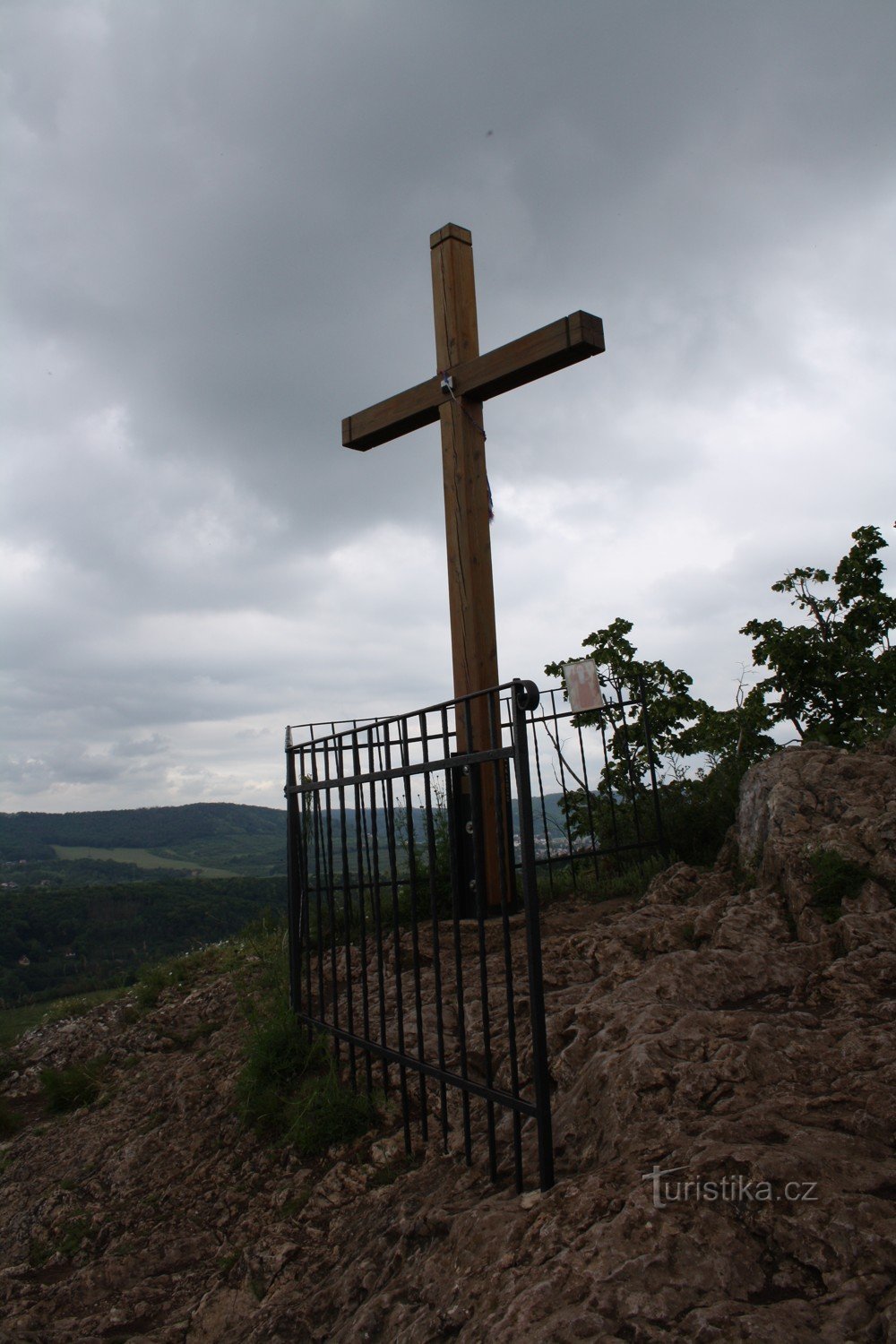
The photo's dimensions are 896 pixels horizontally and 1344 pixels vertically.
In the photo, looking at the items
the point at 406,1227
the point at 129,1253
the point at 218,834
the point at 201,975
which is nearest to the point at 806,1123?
the point at 406,1227

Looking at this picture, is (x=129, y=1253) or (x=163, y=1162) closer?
(x=129, y=1253)

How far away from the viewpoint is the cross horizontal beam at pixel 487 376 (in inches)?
203

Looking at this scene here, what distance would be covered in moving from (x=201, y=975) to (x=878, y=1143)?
6.20m

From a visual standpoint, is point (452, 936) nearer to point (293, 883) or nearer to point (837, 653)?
point (293, 883)

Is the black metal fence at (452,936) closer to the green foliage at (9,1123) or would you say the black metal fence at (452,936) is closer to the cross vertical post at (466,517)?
the cross vertical post at (466,517)

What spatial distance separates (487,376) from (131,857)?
11910 cm

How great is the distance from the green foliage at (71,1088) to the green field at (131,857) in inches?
3806

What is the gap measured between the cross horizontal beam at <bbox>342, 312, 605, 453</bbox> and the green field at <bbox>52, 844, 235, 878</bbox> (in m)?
97.8

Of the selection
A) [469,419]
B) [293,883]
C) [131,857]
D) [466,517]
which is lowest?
[293,883]

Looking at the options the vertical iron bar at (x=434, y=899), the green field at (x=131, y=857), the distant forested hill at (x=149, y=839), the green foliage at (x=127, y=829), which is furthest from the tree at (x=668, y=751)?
the green foliage at (x=127, y=829)

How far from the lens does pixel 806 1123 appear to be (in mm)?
2494

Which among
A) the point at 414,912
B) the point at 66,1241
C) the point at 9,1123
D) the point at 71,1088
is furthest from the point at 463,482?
the point at 9,1123

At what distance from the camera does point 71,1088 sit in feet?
18.6

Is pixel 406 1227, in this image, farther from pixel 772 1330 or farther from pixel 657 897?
pixel 657 897
